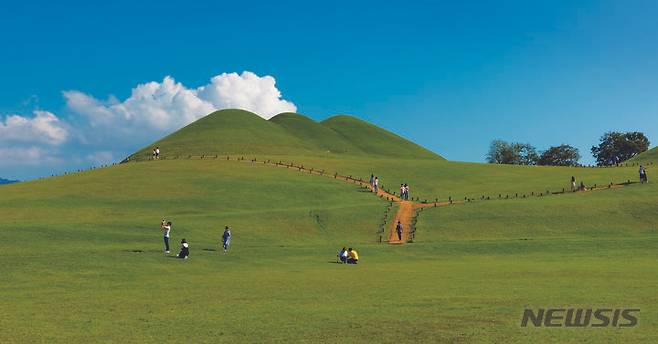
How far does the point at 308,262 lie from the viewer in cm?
3972

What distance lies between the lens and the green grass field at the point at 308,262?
54.3 feet

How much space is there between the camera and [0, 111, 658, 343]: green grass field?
54.3 feet

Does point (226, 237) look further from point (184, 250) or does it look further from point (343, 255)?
point (343, 255)

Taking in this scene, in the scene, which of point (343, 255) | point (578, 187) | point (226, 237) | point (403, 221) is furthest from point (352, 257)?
point (578, 187)

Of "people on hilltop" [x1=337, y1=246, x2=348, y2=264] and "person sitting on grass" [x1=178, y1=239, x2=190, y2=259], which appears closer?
"person sitting on grass" [x1=178, y1=239, x2=190, y2=259]

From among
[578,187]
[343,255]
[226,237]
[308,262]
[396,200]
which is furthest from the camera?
[578,187]

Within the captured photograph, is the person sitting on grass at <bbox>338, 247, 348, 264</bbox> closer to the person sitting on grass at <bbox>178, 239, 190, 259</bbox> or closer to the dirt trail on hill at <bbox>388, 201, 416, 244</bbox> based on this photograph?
the person sitting on grass at <bbox>178, 239, 190, 259</bbox>

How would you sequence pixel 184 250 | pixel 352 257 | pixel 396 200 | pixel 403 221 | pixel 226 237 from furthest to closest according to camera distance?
pixel 396 200
pixel 403 221
pixel 226 237
pixel 352 257
pixel 184 250

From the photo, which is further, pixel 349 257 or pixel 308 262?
pixel 308 262

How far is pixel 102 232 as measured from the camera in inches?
1870

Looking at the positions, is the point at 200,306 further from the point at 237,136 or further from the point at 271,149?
the point at 237,136

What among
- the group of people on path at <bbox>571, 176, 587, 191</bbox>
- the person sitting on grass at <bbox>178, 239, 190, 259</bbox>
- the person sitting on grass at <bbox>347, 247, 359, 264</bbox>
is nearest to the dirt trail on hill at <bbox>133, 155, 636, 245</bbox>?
the group of people on path at <bbox>571, 176, 587, 191</bbox>

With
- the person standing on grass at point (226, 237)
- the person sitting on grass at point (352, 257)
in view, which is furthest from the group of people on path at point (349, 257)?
the person standing on grass at point (226, 237)

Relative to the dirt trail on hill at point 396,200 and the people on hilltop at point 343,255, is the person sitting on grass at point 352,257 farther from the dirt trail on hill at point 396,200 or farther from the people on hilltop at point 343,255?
the dirt trail on hill at point 396,200
